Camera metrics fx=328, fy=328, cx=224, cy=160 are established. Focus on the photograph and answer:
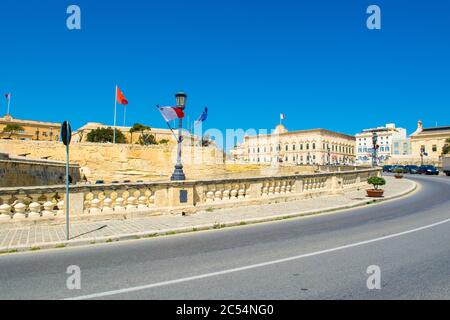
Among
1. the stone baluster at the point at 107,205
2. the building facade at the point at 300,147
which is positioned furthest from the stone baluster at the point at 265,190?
the building facade at the point at 300,147

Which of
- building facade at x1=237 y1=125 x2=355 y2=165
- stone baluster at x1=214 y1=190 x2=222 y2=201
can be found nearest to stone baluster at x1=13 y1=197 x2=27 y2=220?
stone baluster at x1=214 y1=190 x2=222 y2=201

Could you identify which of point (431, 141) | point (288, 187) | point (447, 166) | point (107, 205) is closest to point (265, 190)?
point (288, 187)

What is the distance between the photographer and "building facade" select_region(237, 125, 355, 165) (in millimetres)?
124875

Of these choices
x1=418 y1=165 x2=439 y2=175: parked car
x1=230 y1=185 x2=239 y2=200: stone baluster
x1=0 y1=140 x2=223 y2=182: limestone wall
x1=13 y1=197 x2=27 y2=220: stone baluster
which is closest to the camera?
x1=13 y1=197 x2=27 y2=220: stone baluster

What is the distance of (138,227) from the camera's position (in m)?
9.59

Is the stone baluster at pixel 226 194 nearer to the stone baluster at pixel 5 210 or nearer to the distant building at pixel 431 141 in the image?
the stone baluster at pixel 5 210

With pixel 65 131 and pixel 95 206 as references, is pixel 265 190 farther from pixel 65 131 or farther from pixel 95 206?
pixel 65 131

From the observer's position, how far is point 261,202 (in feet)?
46.4

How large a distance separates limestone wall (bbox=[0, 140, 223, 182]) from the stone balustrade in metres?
49.4

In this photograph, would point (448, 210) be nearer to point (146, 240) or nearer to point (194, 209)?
point (194, 209)

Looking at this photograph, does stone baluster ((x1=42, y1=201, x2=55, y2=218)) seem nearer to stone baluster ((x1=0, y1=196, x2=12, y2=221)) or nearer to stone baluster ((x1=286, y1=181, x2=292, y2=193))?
stone baluster ((x1=0, y1=196, x2=12, y2=221))

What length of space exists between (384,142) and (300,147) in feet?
146

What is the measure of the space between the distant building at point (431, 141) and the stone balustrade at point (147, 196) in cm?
10452

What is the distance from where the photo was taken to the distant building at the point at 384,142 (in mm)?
129375
